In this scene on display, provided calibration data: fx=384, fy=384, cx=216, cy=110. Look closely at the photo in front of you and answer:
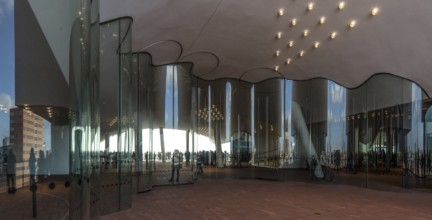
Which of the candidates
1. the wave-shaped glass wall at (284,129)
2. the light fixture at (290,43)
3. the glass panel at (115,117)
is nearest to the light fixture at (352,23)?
the light fixture at (290,43)

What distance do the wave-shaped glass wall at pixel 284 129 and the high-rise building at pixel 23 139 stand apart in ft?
38.0

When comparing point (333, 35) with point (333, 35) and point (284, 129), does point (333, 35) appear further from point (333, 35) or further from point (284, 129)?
point (284, 129)

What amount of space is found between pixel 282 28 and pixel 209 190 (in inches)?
254

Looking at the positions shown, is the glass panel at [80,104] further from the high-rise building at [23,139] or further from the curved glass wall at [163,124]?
the curved glass wall at [163,124]

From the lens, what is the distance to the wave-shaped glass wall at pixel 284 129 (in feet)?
47.2

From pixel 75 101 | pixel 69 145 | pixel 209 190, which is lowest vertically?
pixel 209 190

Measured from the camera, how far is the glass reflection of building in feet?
5.73

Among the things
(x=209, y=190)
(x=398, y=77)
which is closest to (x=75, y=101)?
(x=209, y=190)

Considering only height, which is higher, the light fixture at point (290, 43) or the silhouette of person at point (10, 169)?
the light fixture at point (290, 43)

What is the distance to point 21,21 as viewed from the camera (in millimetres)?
1462

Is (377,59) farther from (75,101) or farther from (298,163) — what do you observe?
(75,101)

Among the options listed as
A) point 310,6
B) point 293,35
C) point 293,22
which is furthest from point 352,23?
point 293,35

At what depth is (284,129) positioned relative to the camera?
19.1m

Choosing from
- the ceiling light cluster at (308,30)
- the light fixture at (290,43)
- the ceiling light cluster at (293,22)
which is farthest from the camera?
the light fixture at (290,43)
